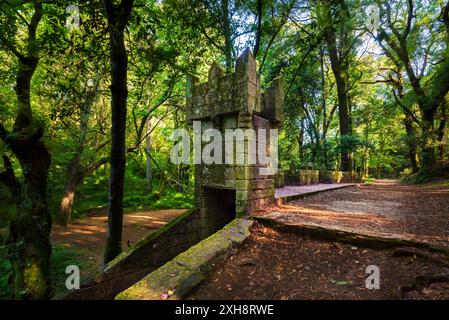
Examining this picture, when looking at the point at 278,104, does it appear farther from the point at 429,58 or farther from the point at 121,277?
the point at 429,58

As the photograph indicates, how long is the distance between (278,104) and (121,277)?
5.04m

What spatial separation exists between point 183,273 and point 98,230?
32.0 ft

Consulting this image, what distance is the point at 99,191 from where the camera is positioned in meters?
18.1

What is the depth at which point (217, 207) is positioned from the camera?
6293 millimetres

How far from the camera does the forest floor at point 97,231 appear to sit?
8.75 metres

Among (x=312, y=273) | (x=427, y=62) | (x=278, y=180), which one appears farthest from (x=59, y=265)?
(x=427, y=62)

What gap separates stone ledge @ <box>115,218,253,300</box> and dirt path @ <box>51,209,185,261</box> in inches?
202

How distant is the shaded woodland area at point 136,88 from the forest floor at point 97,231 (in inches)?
28.7

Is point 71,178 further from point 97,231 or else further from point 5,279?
point 5,279

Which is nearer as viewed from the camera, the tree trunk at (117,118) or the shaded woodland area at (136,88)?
the tree trunk at (117,118)

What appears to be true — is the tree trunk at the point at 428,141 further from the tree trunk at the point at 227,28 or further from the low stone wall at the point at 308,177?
the tree trunk at the point at 227,28

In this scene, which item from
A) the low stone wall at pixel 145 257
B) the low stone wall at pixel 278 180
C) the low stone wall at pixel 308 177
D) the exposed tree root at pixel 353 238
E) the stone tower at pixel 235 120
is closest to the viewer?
the exposed tree root at pixel 353 238

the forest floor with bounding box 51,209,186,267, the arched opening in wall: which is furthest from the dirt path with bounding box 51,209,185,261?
the arched opening in wall

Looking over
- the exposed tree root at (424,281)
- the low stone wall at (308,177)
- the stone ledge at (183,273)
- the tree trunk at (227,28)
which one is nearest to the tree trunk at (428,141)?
the low stone wall at (308,177)
